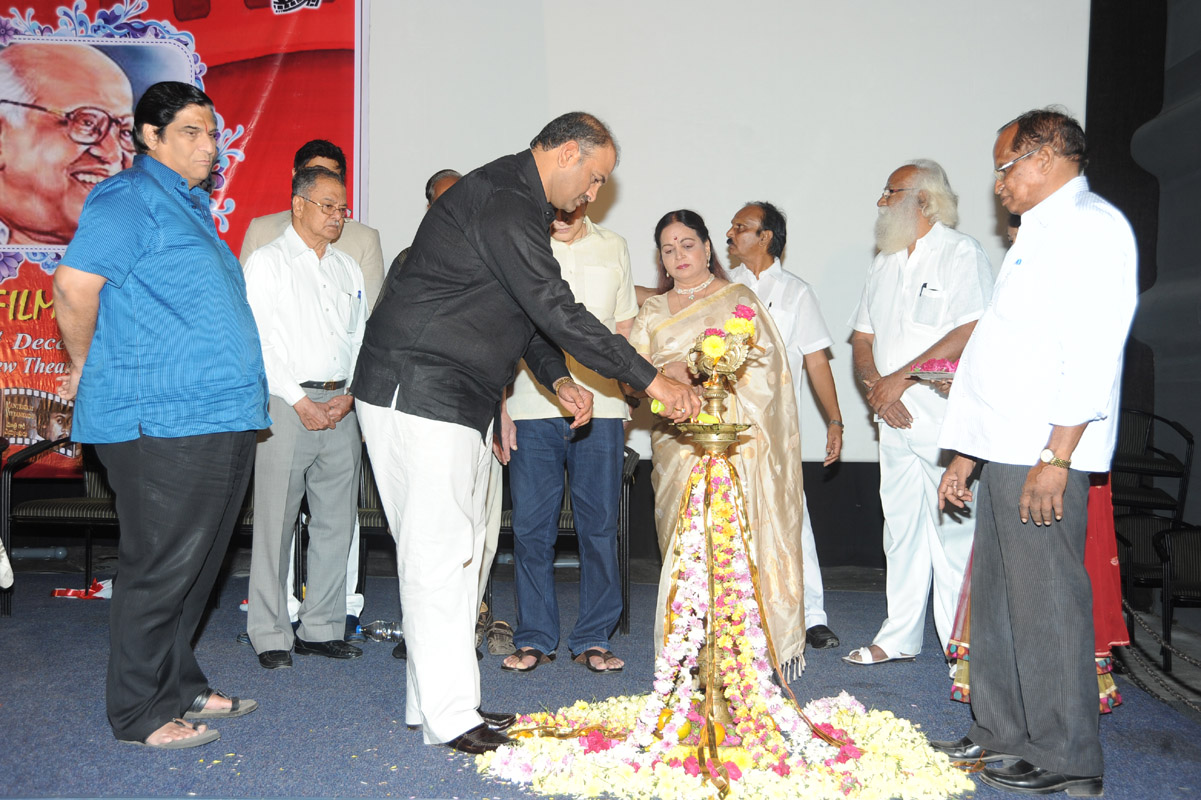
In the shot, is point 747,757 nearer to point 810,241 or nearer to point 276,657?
point 276,657

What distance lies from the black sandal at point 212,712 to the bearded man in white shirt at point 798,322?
85.1 inches

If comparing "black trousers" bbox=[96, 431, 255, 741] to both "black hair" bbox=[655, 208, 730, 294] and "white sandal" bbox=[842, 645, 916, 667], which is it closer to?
"black hair" bbox=[655, 208, 730, 294]

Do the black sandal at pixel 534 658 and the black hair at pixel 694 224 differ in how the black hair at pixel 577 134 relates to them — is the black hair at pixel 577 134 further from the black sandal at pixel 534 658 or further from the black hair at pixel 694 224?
the black sandal at pixel 534 658

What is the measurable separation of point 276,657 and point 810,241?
3.54 metres

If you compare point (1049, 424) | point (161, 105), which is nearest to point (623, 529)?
point (1049, 424)

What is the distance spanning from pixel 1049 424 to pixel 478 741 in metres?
1.69

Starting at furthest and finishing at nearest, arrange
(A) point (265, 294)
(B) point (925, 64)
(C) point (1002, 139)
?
(B) point (925, 64) < (A) point (265, 294) < (C) point (1002, 139)

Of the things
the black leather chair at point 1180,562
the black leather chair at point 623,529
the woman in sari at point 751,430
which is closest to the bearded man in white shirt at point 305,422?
the black leather chair at point 623,529

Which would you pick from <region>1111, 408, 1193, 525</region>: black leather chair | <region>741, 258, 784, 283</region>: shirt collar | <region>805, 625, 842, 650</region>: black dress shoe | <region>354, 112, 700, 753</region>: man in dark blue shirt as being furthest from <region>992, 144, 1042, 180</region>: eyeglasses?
<region>1111, 408, 1193, 525</region>: black leather chair

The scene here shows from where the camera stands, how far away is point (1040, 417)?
237 centimetres

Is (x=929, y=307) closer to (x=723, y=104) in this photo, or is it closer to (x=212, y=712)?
(x=723, y=104)

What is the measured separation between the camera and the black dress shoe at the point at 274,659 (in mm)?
3516

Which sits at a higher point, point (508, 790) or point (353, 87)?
point (353, 87)

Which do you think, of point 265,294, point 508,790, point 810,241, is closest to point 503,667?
point 508,790
